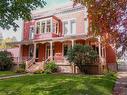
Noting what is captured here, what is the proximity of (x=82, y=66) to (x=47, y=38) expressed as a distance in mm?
8867

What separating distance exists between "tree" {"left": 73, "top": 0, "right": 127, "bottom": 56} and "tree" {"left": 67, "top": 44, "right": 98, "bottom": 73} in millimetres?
10346

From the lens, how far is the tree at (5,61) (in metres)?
32.2

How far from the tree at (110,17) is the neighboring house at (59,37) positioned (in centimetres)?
1446

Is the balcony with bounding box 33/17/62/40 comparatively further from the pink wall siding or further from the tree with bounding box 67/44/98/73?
the tree with bounding box 67/44/98/73

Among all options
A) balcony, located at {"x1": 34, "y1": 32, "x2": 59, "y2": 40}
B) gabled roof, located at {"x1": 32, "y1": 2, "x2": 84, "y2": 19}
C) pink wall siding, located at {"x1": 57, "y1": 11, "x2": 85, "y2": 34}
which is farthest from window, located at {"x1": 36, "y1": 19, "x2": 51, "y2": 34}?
pink wall siding, located at {"x1": 57, "y1": 11, "x2": 85, "y2": 34}

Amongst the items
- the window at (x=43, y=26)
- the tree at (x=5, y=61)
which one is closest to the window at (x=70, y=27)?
the window at (x=43, y=26)

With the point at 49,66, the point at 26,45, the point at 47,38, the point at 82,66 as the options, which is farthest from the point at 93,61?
the point at 26,45

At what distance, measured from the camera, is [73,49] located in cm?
2502

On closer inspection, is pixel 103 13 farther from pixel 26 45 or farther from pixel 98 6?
pixel 26 45

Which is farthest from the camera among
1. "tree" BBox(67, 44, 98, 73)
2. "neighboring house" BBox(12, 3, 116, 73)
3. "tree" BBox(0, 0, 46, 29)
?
"neighboring house" BBox(12, 3, 116, 73)

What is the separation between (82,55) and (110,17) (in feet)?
39.6

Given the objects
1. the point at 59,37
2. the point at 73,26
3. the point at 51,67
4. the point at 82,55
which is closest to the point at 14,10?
the point at 82,55

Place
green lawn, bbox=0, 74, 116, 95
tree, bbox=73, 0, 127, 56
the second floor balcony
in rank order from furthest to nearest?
the second floor balcony
tree, bbox=73, 0, 127, 56
green lawn, bbox=0, 74, 116, 95

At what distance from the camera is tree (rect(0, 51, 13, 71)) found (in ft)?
106
